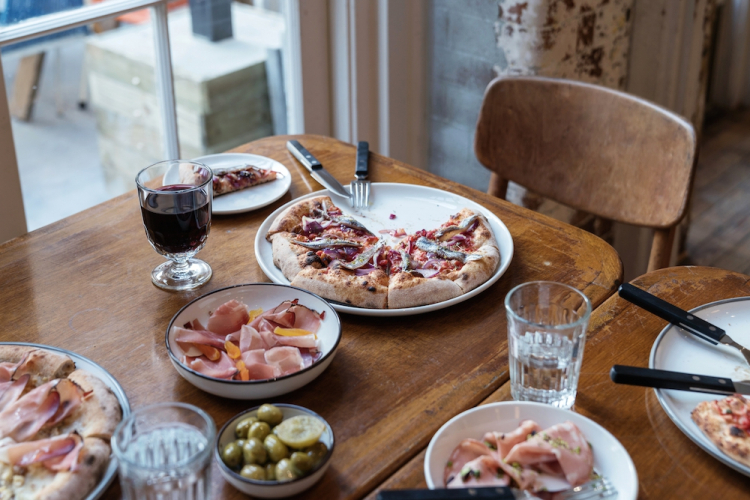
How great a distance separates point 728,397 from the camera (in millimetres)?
900

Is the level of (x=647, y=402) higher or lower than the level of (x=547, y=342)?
lower

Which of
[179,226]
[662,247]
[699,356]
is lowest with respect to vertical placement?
[662,247]

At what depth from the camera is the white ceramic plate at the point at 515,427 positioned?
31.3 inches

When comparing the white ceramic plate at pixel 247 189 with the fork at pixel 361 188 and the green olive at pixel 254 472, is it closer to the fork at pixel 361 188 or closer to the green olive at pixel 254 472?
the fork at pixel 361 188

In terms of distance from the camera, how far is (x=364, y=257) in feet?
4.14

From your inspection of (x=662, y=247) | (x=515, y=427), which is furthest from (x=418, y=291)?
(x=662, y=247)

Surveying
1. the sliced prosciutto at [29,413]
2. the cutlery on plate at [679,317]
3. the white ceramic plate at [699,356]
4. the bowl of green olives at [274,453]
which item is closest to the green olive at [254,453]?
the bowl of green olives at [274,453]

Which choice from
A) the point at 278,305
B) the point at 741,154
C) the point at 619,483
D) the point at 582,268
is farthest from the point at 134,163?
the point at 741,154

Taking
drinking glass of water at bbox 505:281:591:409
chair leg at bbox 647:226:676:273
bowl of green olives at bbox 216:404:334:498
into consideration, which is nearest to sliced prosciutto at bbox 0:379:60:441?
bowl of green olives at bbox 216:404:334:498

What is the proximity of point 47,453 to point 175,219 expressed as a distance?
46 centimetres

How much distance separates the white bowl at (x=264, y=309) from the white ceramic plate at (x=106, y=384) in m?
0.08

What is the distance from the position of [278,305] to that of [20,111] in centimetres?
137

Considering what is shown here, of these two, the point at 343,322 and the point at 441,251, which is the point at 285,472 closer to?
the point at 343,322

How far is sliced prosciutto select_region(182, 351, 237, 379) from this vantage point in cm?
96
